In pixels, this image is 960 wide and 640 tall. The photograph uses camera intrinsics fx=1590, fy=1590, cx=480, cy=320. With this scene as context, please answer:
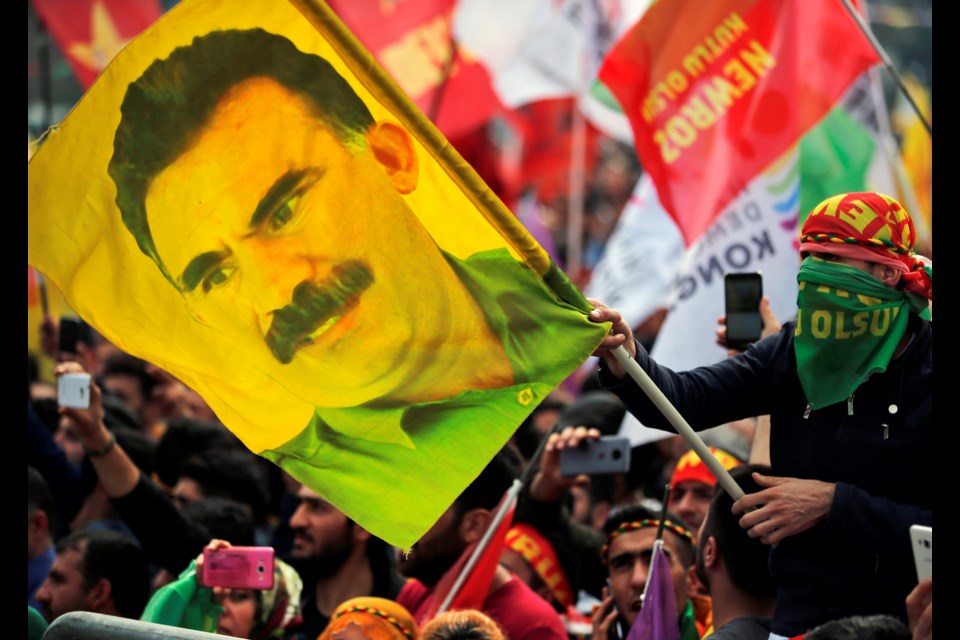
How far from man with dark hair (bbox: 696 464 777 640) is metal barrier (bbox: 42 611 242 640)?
1.48 metres

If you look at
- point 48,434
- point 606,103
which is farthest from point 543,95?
point 48,434

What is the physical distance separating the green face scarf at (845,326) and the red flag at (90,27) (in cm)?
909

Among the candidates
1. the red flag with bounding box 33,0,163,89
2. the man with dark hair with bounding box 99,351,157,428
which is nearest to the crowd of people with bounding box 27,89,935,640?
the man with dark hair with bounding box 99,351,157,428

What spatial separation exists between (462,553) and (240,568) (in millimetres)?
1064

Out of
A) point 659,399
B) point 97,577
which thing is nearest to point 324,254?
point 659,399

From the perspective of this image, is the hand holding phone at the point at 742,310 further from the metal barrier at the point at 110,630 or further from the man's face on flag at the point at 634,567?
the metal barrier at the point at 110,630

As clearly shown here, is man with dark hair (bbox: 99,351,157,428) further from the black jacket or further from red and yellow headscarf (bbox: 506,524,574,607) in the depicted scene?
the black jacket

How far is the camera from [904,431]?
12.8 feet

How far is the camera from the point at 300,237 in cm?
400

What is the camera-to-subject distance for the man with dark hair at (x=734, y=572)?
171 inches

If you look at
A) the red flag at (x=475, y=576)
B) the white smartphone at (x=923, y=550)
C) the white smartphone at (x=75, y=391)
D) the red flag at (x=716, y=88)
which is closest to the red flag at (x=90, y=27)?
the red flag at (x=716, y=88)

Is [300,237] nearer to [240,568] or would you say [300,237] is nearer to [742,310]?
[240,568]

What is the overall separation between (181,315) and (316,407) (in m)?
0.44
